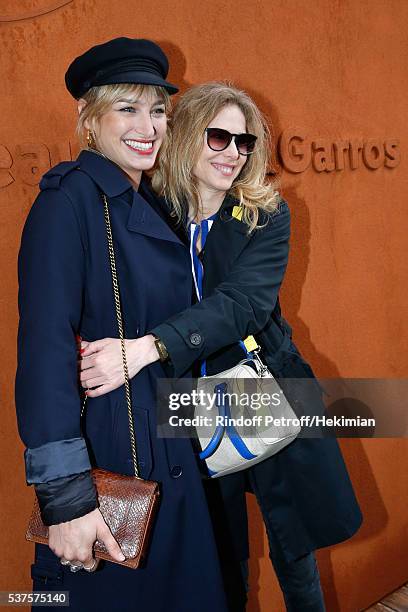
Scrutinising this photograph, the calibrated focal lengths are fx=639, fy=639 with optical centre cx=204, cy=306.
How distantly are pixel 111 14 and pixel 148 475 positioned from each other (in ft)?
5.16

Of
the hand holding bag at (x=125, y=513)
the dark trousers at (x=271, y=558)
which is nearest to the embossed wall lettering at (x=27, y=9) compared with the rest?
the hand holding bag at (x=125, y=513)

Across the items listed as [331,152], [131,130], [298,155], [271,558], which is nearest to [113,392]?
[131,130]

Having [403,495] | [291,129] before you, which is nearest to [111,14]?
[291,129]

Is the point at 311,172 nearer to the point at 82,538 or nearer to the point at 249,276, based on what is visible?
the point at 249,276

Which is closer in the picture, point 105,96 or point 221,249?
point 105,96

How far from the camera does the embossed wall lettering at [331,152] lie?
274 centimetres

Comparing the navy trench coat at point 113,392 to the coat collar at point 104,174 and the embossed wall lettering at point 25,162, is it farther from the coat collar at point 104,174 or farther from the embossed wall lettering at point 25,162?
the embossed wall lettering at point 25,162

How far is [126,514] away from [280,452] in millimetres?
653

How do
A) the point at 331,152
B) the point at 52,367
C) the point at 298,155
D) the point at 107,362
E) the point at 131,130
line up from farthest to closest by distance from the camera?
the point at 331,152, the point at 298,155, the point at 131,130, the point at 107,362, the point at 52,367

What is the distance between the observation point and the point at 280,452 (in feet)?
6.20

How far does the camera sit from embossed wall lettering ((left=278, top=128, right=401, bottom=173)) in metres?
2.74

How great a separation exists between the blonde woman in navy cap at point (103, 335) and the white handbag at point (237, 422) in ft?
0.39

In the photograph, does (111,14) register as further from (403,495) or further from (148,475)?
(403,495)

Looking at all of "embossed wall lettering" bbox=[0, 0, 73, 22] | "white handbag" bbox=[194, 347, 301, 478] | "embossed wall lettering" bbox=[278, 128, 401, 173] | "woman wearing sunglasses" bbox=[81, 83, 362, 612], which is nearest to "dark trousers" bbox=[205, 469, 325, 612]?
"woman wearing sunglasses" bbox=[81, 83, 362, 612]
